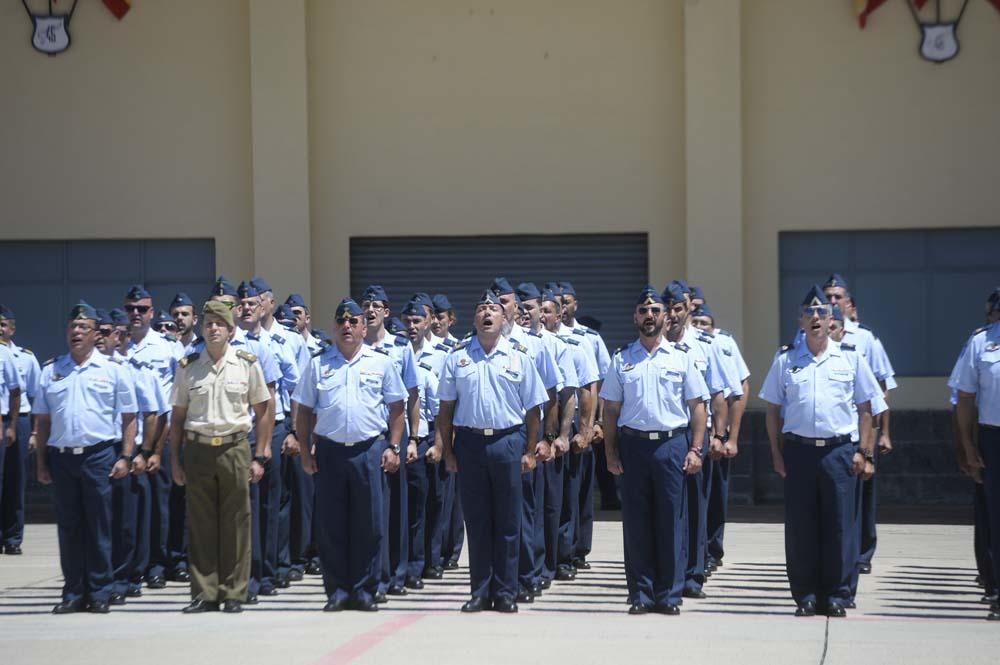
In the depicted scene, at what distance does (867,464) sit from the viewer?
10.9m

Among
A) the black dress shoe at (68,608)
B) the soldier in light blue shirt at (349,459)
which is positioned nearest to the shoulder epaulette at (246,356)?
the soldier in light blue shirt at (349,459)

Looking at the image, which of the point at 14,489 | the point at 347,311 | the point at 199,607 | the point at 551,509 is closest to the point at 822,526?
the point at 551,509

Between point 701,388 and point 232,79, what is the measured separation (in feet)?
33.9

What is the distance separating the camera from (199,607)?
1113 centimetres

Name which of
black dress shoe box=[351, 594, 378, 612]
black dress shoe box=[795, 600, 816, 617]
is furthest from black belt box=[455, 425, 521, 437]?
black dress shoe box=[795, 600, 816, 617]

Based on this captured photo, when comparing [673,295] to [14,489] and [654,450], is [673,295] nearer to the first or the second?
[654,450]

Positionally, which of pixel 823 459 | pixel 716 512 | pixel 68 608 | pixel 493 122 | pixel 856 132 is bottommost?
pixel 68 608

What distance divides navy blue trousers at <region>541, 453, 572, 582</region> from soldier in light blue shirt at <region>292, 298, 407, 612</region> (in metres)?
1.64

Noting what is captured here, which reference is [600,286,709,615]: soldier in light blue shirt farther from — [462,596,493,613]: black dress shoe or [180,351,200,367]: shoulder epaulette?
[180,351,200,367]: shoulder epaulette

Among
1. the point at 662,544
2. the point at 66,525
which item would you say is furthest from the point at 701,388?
the point at 66,525

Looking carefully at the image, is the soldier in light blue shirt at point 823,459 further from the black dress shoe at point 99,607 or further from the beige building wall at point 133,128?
the beige building wall at point 133,128

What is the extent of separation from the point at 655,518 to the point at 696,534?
→ 1.24 meters

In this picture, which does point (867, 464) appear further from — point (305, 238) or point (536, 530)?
point (305, 238)

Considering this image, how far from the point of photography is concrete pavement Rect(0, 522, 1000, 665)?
941 centimetres
